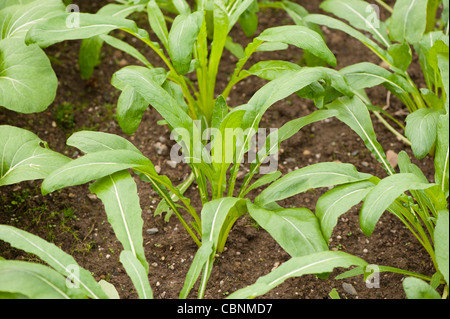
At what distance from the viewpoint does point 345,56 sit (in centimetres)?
267

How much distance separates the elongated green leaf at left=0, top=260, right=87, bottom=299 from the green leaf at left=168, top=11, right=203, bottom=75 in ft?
2.50

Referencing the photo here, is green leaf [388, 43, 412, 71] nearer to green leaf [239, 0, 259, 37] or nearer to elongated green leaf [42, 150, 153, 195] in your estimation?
green leaf [239, 0, 259, 37]

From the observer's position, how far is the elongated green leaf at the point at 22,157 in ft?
5.82

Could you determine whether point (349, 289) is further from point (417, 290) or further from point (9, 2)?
point (9, 2)

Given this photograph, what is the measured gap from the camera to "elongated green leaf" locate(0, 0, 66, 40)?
2.08 metres

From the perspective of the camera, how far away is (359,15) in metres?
2.22

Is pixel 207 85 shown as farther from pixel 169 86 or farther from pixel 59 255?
pixel 59 255

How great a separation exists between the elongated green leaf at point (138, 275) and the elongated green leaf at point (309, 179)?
0.45m

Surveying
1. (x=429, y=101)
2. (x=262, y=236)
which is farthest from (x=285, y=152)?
(x=429, y=101)

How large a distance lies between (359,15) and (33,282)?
64.2 inches

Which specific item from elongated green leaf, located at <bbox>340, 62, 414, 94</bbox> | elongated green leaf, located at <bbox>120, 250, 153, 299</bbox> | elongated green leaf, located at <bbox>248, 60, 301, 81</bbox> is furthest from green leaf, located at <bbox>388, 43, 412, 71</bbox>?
elongated green leaf, located at <bbox>120, 250, 153, 299</bbox>

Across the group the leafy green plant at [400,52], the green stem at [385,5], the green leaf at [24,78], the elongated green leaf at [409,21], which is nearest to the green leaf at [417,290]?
the leafy green plant at [400,52]

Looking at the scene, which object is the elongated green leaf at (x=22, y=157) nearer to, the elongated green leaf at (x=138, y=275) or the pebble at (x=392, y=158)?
the elongated green leaf at (x=138, y=275)

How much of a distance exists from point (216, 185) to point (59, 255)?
572mm
